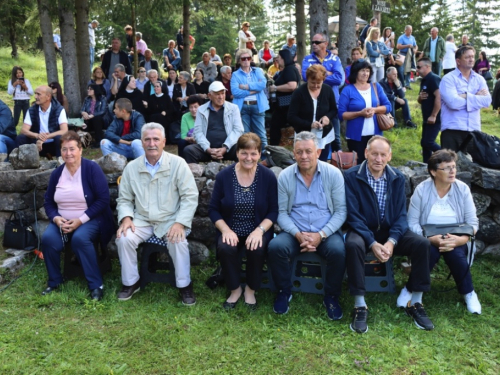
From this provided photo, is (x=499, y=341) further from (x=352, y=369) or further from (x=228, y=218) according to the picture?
(x=228, y=218)

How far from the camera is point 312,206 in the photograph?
426cm

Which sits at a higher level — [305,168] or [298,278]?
[305,168]

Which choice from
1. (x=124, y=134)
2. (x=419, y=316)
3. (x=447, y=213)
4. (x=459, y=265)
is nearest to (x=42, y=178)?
(x=124, y=134)

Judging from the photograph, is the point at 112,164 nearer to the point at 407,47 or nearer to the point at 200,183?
the point at 200,183

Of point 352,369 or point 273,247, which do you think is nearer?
point 352,369

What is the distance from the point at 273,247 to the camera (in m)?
4.05

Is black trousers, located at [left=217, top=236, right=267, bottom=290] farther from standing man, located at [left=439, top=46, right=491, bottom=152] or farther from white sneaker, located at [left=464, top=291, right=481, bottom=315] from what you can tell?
standing man, located at [left=439, top=46, right=491, bottom=152]

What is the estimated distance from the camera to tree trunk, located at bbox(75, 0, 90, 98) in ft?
31.6

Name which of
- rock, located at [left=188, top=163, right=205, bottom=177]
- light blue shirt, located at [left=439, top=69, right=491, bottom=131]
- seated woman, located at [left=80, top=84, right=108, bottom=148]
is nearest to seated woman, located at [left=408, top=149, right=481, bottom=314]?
light blue shirt, located at [left=439, top=69, right=491, bottom=131]

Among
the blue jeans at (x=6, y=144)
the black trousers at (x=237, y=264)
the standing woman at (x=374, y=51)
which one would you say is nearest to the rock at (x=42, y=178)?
the blue jeans at (x=6, y=144)

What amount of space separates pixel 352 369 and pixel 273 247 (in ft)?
3.85

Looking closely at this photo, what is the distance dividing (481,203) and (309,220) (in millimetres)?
1995

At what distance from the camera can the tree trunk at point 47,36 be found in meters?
9.32

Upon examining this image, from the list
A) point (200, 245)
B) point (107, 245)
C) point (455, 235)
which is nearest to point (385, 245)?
point (455, 235)
